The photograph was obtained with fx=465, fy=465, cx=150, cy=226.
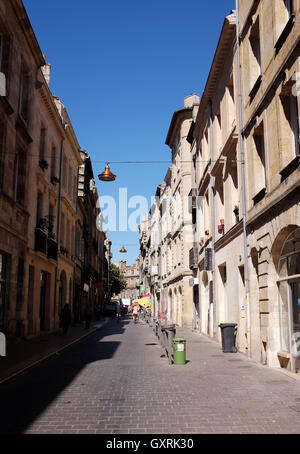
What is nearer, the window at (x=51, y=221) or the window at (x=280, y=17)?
the window at (x=280, y=17)

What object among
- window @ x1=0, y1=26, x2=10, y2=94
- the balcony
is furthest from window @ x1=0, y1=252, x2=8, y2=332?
window @ x1=0, y1=26, x2=10, y2=94

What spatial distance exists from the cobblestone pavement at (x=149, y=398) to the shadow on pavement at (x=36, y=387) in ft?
0.05

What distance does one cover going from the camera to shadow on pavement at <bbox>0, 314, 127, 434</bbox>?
6695 mm

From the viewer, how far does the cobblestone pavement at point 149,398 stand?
6320 mm

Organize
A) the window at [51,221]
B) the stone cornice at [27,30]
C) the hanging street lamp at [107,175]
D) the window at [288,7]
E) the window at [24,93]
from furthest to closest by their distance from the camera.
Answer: the window at [51,221] → the window at [24,93] → the hanging street lamp at [107,175] → the stone cornice at [27,30] → the window at [288,7]

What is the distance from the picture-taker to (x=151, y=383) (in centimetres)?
988

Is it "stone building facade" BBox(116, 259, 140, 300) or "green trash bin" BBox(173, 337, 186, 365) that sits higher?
"stone building facade" BBox(116, 259, 140, 300)

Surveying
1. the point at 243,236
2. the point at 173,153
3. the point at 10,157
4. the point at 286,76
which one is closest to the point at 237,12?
the point at 286,76

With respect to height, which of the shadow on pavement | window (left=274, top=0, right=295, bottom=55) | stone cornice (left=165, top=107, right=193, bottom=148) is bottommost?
the shadow on pavement

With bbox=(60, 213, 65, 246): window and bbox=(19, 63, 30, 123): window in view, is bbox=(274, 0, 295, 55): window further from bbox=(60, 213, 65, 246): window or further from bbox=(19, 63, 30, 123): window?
bbox=(60, 213, 65, 246): window

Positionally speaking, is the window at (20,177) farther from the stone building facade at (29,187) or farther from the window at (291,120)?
the window at (291,120)

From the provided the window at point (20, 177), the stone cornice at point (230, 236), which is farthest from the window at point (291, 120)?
the window at point (20, 177)

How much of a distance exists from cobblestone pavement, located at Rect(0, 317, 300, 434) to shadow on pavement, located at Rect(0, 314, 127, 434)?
0.5 inches
